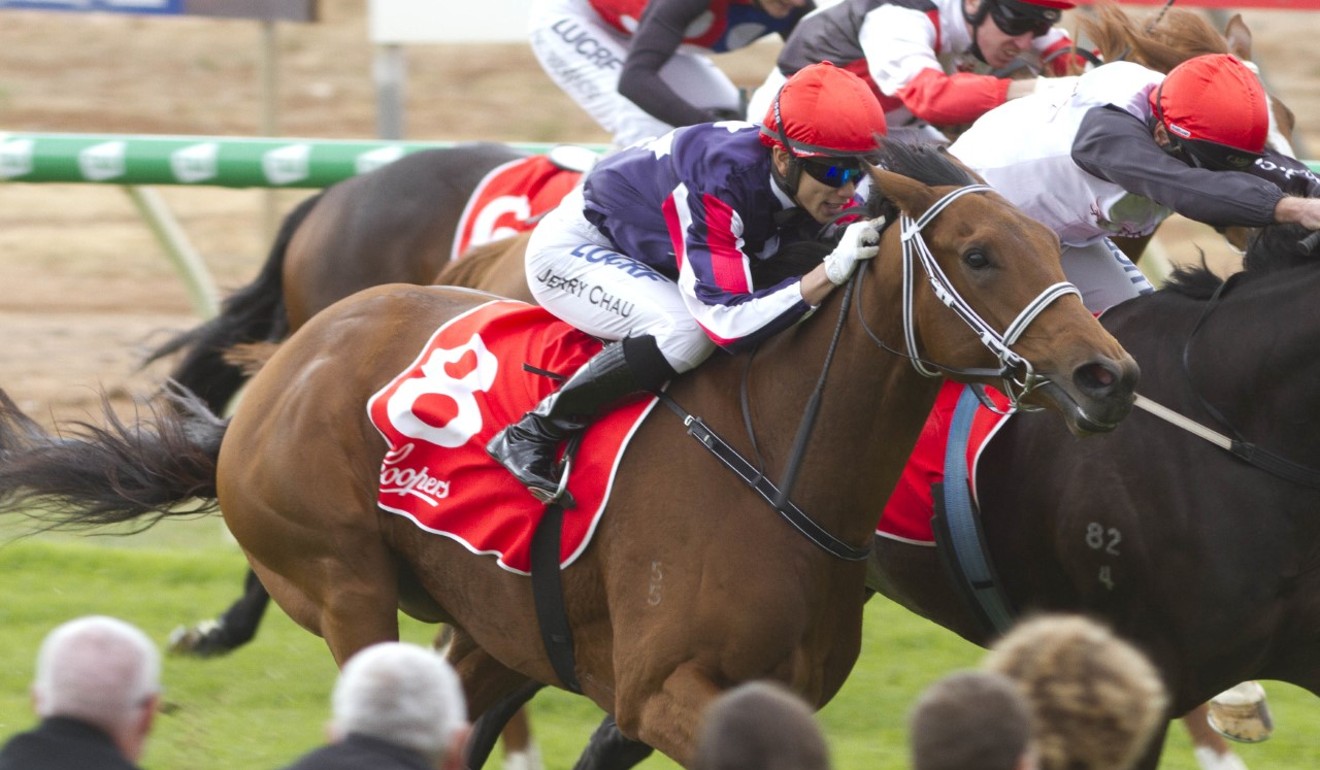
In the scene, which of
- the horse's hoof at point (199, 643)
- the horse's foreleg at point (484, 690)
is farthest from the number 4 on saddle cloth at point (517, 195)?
the horse's foreleg at point (484, 690)

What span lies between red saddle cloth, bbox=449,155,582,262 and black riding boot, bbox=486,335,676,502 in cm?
235

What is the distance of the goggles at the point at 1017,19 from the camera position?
5.15 metres

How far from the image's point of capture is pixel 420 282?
687cm

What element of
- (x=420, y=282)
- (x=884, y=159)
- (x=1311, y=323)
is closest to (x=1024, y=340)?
(x=884, y=159)

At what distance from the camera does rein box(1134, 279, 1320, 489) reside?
3939 millimetres

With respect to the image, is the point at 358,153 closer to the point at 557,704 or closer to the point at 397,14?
the point at 397,14

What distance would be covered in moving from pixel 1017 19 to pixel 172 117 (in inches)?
486

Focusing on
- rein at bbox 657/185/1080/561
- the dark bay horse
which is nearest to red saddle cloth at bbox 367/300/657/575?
rein at bbox 657/185/1080/561

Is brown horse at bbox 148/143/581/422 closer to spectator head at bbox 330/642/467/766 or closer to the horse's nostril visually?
the horse's nostril

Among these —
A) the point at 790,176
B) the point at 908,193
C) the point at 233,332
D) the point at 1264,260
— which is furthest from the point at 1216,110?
the point at 233,332

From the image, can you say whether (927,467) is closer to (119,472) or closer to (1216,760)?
(1216,760)

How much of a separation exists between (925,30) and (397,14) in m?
3.26

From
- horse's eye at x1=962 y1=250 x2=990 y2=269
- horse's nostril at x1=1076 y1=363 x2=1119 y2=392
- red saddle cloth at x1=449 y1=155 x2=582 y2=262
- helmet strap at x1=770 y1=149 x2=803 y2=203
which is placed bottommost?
red saddle cloth at x1=449 y1=155 x2=582 y2=262

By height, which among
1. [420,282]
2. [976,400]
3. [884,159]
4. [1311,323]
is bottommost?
[420,282]
